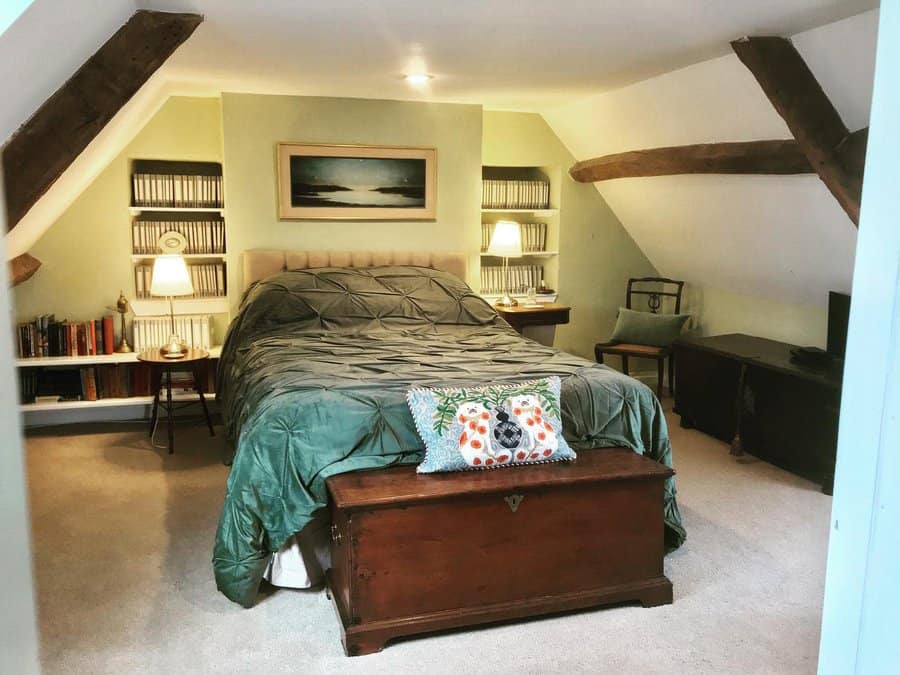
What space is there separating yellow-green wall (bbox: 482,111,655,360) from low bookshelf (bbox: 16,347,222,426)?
260 centimetres

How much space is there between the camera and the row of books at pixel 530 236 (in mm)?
5813

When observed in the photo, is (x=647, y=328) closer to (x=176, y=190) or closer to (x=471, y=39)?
(x=471, y=39)

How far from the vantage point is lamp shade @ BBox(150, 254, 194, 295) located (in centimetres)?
442

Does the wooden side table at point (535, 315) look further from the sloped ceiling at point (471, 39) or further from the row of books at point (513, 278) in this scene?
the sloped ceiling at point (471, 39)

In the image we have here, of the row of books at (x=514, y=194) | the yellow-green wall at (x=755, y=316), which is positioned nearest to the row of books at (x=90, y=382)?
the row of books at (x=514, y=194)

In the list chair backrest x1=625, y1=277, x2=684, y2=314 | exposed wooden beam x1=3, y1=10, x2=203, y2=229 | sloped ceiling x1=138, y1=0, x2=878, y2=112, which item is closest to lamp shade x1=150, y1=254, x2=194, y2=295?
sloped ceiling x1=138, y1=0, x2=878, y2=112

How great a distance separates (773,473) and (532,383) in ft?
6.67

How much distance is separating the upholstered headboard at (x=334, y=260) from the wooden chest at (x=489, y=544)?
256 centimetres

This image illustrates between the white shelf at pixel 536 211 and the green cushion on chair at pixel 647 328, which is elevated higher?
the white shelf at pixel 536 211

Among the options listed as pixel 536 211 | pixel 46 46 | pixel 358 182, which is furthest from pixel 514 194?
pixel 46 46

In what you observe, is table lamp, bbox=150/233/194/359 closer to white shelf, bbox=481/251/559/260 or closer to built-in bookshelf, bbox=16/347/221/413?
built-in bookshelf, bbox=16/347/221/413

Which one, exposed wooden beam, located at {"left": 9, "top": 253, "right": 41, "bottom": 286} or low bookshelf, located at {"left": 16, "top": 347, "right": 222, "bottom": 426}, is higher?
exposed wooden beam, located at {"left": 9, "top": 253, "right": 41, "bottom": 286}

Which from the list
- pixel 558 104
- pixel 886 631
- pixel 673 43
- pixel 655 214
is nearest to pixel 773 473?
pixel 655 214

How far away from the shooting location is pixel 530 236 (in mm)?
5914
